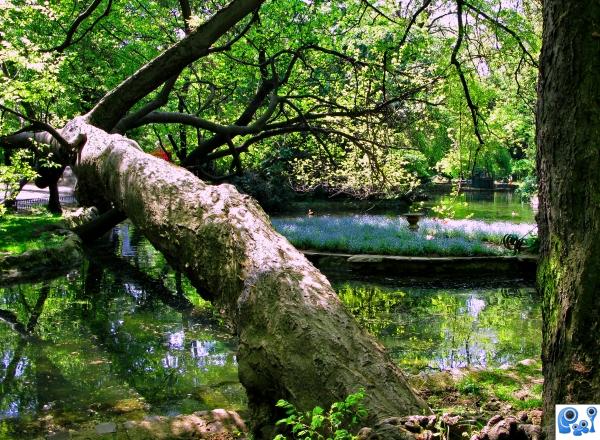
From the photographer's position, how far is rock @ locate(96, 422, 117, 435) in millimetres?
3424

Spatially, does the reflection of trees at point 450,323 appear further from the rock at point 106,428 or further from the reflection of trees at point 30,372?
the reflection of trees at point 30,372

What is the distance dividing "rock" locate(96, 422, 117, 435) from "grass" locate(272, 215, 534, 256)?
9.97 metres

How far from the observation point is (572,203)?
1843 millimetres

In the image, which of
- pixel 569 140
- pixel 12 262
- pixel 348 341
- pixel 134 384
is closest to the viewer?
pixel 569 140

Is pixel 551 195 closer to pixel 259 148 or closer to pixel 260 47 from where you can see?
pixel 260 47

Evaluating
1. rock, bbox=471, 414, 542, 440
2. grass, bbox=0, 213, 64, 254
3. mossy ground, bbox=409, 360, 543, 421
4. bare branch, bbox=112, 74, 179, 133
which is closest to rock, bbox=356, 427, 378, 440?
rock, bbox=471, 414, 542, 440

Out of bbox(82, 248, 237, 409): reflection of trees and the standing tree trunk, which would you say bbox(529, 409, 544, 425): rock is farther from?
bbox(82, 248, 237, 409): reflection of trees

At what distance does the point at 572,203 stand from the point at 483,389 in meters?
2.50

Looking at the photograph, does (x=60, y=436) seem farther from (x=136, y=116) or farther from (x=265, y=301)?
(x=136, y=116)

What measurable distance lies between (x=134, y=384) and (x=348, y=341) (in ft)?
9.67

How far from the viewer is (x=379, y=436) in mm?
2059

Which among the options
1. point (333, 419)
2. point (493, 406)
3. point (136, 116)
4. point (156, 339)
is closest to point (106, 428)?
point (333, 419)

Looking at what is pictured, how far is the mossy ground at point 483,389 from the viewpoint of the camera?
3.32 meters

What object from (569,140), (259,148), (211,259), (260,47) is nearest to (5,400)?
(211,259)
